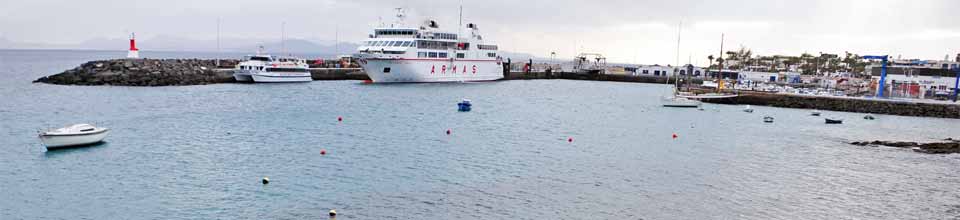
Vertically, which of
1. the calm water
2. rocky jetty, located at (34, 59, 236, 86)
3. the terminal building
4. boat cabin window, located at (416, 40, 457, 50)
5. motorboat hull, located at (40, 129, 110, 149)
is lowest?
the calm water

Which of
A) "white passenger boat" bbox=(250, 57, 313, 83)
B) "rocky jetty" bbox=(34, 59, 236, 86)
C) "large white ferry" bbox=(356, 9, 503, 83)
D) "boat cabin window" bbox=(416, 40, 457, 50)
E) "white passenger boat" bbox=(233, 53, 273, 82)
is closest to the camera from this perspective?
"rocky jetty" bbox=(34, 59, 236, 86)

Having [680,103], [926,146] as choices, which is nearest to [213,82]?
[680,103]

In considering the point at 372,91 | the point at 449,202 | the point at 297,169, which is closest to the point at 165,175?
the point at 297,169

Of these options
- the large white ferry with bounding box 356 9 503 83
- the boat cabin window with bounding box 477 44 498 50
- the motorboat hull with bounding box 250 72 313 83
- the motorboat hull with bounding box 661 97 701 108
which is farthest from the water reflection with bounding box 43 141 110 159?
the boat cabin window with bounding box 477 44 498 50

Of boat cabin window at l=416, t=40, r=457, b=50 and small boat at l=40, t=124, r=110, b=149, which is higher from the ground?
boat cabin window at l=416, t=40, r=457, b=50

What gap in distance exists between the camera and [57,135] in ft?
102

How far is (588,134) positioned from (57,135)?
29.3 meters

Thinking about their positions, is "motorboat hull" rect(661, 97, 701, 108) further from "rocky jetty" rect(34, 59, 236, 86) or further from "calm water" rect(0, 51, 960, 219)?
"rocky jetty" rect(34, 59, 236, 86)

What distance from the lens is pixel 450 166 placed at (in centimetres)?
3025

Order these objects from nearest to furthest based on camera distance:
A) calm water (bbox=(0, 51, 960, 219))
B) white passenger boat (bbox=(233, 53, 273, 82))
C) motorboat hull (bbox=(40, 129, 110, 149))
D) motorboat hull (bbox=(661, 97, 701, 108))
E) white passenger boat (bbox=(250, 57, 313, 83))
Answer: calm water (bbox=(0, 51, 960, 219)) < motorboat hull (bbox=(40, 129, 110, 149)) < motorboat hull (bbox=(661, 97, 701, 108)) < white passenger boat (bbox=(233, 53, 273, 82)) < white passenger boat (bbox=(250, 57, 313, 83))

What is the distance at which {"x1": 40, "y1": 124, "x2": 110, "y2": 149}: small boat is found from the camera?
30.9 meters

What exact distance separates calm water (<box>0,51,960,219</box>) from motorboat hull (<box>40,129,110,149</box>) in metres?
0.44

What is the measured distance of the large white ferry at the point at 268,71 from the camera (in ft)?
265

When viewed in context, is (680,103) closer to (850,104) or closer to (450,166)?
(850,104)
